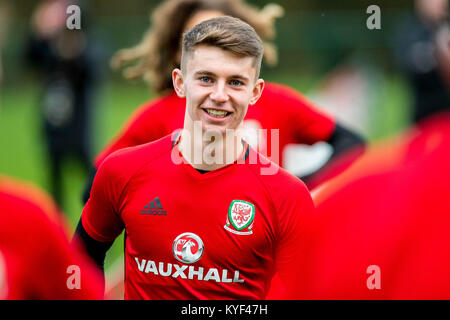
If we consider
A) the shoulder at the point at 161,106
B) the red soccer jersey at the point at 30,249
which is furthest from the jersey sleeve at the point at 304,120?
the red soccer jersey at the point at 30,249

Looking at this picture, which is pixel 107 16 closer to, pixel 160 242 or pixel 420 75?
pixel 420 75

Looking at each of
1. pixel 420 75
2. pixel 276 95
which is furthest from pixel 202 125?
pixel 420 75

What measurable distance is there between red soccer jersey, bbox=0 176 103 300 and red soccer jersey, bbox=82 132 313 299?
1.16 feet

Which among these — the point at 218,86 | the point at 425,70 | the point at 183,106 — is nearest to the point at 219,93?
the point at 218,86

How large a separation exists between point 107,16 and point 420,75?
9577mm

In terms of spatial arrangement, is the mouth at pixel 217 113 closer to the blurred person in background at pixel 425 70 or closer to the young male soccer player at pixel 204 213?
the young male soccer player at pixel 204 213

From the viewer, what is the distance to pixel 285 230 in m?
2.08

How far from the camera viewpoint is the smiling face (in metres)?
1.94

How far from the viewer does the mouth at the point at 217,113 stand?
198 centimetres

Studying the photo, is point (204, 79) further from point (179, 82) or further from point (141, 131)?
point (141, 131)

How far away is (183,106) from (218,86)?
42.8 inches

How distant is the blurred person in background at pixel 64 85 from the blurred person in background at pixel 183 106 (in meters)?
3.47
